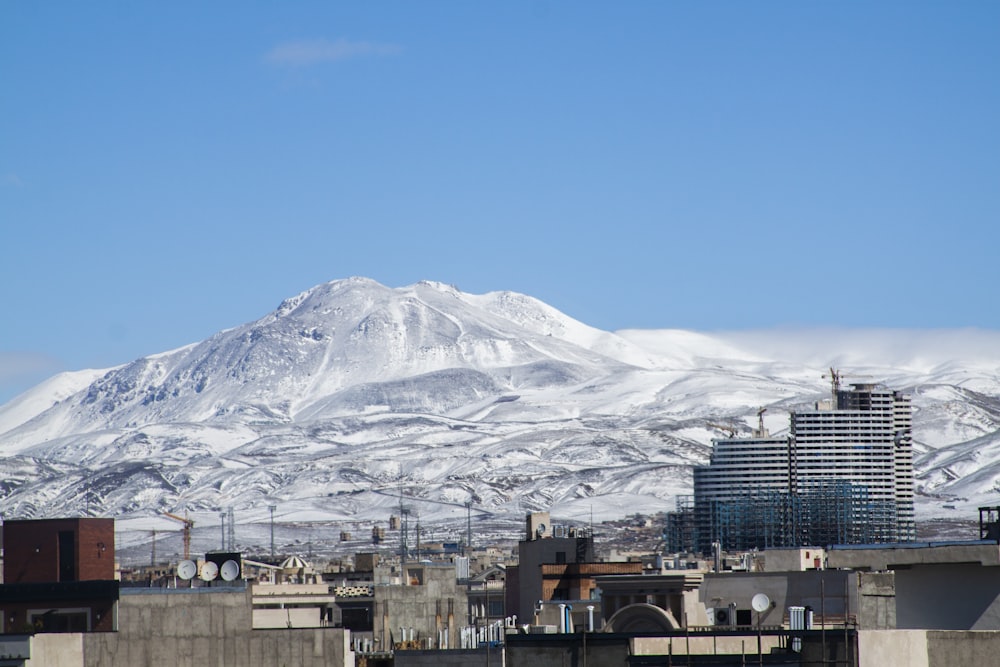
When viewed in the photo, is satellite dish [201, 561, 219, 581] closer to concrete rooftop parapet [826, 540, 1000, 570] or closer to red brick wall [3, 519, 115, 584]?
concrete rooftop parapet [826, 540, 1000, 570]

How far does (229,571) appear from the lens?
4622cm

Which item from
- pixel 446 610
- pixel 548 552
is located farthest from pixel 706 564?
pixel 446 610

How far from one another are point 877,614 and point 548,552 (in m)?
57.6

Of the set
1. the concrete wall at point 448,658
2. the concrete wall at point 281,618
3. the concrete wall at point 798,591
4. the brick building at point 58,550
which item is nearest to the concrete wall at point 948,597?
the concrete wall at point 448,658

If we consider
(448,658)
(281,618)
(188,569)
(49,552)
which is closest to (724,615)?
(448,658)

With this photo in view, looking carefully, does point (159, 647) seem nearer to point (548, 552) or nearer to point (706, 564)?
point (548, 552)

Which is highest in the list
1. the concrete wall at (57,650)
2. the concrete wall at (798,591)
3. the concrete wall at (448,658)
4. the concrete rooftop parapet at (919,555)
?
the concrete rooftop parapet at (919,555)

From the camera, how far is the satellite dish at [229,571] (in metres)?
46.2

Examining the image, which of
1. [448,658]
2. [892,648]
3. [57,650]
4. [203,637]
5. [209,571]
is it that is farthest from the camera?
[209,571]

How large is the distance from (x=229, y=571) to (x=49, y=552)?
7355 centimetres

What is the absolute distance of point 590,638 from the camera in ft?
107

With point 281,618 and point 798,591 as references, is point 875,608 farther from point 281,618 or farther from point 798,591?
point 281,618

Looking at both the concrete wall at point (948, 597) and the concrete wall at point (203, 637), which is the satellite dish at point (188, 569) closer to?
the concrete wall at point (203, 637)

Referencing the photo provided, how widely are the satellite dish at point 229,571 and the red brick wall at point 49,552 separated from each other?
6498 centimetres
